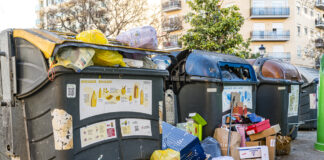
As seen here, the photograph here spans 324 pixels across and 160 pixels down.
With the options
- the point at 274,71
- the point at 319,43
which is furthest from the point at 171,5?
the point at 274,71

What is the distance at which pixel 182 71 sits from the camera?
16.1 feet

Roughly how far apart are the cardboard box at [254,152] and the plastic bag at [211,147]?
0.31 meters

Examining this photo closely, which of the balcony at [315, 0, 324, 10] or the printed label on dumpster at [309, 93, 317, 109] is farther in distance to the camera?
the balcony at [315, 0, 324, 10]

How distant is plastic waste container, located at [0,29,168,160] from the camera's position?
2357 mm

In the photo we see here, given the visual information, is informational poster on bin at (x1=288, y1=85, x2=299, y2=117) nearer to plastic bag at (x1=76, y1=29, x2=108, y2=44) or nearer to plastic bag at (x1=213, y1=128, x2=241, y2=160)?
plastic bag at (x1=213, y1=128, x2=241, y2=160)

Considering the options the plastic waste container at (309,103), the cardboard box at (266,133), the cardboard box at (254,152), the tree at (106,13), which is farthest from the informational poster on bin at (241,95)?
the tree at (106,13)

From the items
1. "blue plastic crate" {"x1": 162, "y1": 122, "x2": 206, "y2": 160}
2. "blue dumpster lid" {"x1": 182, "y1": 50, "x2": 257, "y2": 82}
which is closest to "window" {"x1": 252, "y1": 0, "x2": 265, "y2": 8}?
"blue dumpster lid" {"x1": 182, "y1": 50, "x2": 257, "y2": 82}

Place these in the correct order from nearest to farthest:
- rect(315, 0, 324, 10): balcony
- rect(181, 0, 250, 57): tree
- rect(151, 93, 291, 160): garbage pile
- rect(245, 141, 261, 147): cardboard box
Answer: rect(151, 93, 291, 160): garbage pile < rect(245, 141, 261, 147): cardboard box < rect(181, 0, 250, 57): tree < rect(315, 0, 324, 10): balcony

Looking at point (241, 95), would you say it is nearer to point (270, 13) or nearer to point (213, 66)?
point (213, 66)

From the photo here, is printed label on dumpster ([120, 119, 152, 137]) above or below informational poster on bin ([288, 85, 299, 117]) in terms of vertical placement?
above

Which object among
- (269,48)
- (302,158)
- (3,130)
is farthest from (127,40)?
(269,48)

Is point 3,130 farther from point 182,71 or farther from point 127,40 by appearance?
point 182,71

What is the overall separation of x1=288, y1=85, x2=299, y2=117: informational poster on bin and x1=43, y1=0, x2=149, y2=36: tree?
963cm

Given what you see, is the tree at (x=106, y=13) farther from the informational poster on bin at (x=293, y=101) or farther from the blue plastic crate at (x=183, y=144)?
the blue plastic crate at (x=183, y=144)
